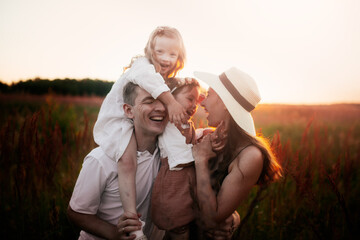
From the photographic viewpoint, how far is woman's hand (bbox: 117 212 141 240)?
2006 mm

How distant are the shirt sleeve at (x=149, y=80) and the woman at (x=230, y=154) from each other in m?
0.41

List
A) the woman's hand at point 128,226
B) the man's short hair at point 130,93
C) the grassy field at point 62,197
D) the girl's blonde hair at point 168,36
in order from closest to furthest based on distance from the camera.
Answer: the woman's hand at point 128,226
the man's short hair at point 130,93
the grassy field at point 62,197
the girl's blonde hair at point 168,36

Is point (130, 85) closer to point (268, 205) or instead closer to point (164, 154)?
point (164, 154)

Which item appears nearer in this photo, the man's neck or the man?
the man

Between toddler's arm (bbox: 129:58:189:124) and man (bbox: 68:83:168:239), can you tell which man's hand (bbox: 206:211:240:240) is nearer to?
man (bbox: 68:83:168:239)

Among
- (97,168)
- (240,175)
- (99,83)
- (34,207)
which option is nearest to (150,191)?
(97,168)

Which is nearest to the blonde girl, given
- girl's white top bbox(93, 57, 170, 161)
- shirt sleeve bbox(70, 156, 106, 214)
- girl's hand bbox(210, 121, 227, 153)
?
girl's white top bbox(93, 57, 170, 161)

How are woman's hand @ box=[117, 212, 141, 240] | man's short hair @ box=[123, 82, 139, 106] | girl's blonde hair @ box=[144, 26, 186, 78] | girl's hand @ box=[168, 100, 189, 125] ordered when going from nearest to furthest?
woman's hand @ box=[117, 212, 141, 240]
girl's hand @ box=[168, 100, 189, 125]
man's short hair @ box=[123, 82, 139, 106]
girl's blonde hair @ box=[144, 26, 186, 78]

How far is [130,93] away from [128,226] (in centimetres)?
122

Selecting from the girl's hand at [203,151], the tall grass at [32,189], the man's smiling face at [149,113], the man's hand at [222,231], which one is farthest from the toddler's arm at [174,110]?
the tall grass at [32,189]

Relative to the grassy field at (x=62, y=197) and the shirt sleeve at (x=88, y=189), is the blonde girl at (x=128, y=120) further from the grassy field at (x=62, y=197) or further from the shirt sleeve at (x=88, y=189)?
the grassy field at (x=62, y=197)

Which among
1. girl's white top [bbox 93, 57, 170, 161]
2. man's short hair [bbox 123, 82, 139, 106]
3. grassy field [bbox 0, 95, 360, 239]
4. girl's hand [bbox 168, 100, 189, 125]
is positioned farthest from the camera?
grassy field [bbox 0, 95, 360, 239]

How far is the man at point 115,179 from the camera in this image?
87.1 inches

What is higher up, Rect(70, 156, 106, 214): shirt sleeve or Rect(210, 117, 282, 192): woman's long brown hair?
Rect(210, 117, 282, 192): woman's long brown hair
